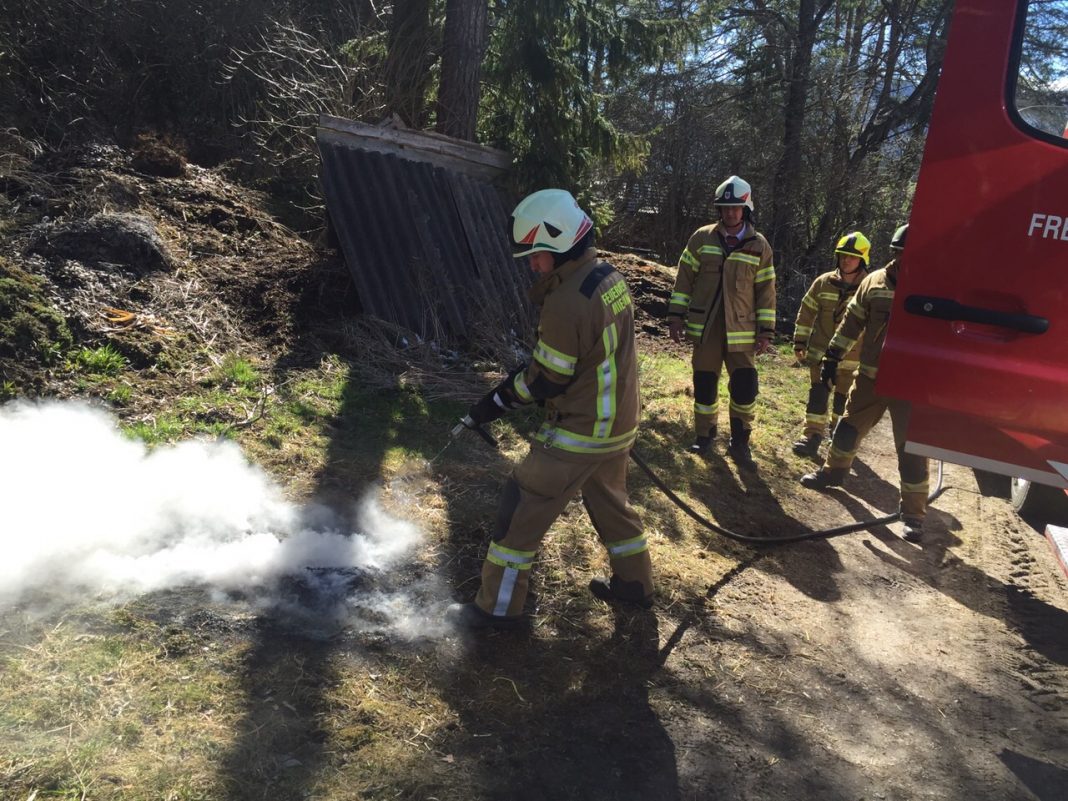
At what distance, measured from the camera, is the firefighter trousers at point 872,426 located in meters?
5.12

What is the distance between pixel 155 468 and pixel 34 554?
1035 mm

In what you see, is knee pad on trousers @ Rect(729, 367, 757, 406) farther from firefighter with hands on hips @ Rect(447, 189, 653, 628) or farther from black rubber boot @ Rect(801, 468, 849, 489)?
firefighter with hands on hips @ Rect(447, 189, 653, 628)

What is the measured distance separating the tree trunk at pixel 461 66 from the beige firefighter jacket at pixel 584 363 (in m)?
5.63

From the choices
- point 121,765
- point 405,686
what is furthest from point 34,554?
point 405,686

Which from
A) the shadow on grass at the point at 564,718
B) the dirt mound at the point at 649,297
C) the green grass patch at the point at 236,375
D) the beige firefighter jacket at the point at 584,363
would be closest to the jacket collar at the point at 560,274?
the beige firefighter jacket at the point at 584,363

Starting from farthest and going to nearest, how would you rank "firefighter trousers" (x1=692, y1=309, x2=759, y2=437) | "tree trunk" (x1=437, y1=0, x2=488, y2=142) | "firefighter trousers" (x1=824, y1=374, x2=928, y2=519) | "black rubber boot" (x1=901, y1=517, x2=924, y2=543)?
"tree trunk" (x1=437, y1=0, x2=488, y2=142) < "firefighter trousers" (x1=692, y1=309, x2=759, y2=437) < "black rubber boot" (x1=901, y1=517, x2=924, y2=543) < "firefighter trousers" (x1=824, y1=374, x2=928, y2=519)

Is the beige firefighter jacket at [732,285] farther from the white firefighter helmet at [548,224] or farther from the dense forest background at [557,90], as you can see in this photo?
the white firefighter helmet at [548,224]

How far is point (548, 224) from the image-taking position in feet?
10.9

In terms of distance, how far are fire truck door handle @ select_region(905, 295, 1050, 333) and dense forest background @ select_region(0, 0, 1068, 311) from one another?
5.76 ft

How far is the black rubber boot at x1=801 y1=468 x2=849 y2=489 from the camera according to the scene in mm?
6066

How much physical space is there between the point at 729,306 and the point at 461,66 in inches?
169

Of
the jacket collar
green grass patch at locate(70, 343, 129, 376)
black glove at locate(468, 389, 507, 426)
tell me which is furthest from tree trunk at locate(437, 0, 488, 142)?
black glove at locate(468, 389, 507, 426)

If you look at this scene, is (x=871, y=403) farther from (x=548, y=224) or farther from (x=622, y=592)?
(x=548, y=224)

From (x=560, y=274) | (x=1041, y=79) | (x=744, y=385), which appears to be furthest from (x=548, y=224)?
(x=744, y=385)
